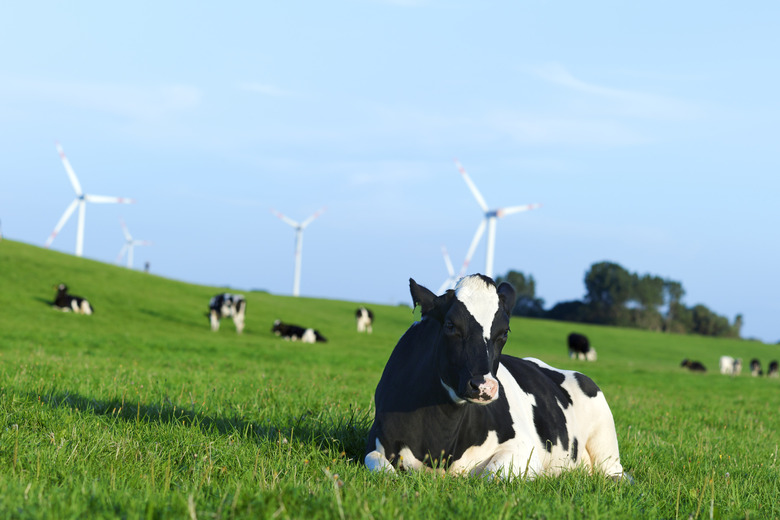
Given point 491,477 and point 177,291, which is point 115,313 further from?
point 491,477

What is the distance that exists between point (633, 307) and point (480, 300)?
117m

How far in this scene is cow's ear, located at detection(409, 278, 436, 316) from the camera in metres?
5.52

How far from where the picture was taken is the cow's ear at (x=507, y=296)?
561 cm

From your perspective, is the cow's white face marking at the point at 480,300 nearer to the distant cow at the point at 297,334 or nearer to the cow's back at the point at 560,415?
the cow's back at the point at 560,415

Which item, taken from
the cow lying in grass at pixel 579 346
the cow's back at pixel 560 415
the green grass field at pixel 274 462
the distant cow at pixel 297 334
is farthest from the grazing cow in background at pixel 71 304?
the cow's back at pixel 560 415

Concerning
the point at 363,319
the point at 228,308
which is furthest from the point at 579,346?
the point at 228,308

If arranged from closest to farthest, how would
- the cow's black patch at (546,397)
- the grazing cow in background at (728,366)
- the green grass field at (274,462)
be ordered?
1. the green grass field at (274,462)
2. the cow's black patch at (546,397)
3. the grazing cow in background at (728,366)

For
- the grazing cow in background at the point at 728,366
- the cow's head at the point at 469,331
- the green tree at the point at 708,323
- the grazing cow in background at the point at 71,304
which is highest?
the green tree at the point at 708,323

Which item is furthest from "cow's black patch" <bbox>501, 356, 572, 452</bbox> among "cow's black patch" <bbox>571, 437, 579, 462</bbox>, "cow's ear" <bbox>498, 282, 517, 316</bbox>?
"cow's ear" <bbox>498, 282, 517, 316</bbox>

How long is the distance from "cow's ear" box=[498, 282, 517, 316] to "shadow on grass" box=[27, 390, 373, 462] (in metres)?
1.81

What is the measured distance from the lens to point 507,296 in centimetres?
568

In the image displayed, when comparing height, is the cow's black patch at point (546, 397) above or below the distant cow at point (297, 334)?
above

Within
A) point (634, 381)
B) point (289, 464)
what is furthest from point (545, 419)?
point (634, 381)

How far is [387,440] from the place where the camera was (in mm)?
5570
